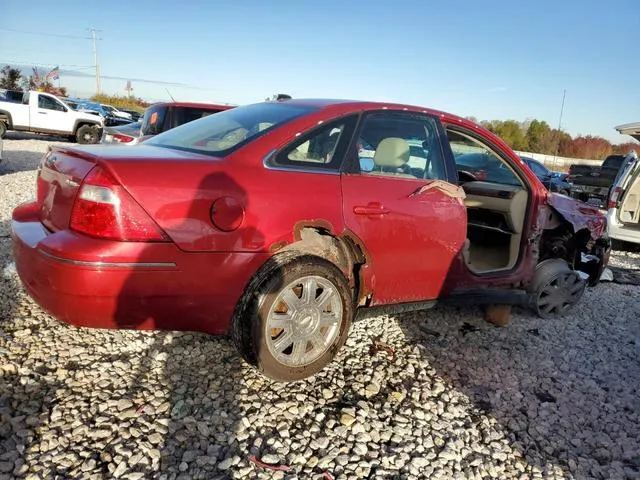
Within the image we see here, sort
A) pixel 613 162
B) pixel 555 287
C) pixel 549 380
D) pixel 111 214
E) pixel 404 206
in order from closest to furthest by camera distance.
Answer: pixel 111 214 → pixel 404 206 → pixel 549 380 → pixel 555 287 → pixel 613 162

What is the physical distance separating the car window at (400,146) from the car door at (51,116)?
18326 millimetres

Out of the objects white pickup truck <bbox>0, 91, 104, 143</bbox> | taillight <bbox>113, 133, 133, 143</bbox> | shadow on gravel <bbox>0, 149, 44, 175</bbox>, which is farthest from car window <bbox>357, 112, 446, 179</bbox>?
white pickup truck <bbox>0, 91, 104, 143</bbox>

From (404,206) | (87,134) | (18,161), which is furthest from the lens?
(87,134)

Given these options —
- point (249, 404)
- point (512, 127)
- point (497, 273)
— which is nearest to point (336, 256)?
point (249, 404)

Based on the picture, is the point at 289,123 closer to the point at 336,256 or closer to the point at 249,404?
the point at 336,256

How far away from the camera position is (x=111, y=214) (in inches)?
89.9

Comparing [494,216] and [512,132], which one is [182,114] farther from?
[512,132]

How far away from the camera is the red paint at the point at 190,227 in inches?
91.0

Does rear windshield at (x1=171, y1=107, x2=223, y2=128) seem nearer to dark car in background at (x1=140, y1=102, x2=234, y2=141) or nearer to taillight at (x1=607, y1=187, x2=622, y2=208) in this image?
dark car in background at (x1=140, y1=102, x2=234, y2=141)

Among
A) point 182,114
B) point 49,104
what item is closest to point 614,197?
point 182,114

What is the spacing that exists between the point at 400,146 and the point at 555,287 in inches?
86.0

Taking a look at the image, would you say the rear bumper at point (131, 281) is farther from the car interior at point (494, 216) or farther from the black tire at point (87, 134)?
the black tire at point (87, 134)

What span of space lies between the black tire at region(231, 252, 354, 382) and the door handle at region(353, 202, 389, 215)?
37cm

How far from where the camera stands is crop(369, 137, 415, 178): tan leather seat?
10.2 ft
